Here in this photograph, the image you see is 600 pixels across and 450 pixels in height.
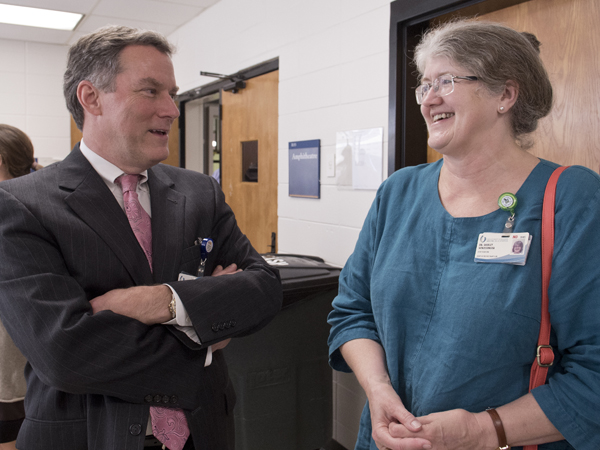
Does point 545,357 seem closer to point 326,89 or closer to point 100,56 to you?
point 100,56

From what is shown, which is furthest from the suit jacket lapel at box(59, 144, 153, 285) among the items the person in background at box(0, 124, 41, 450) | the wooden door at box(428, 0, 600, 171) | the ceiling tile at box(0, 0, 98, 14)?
the ceiling tile at box(0, 0, 98, 14)

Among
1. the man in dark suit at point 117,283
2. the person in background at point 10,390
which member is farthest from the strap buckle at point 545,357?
the person in background at point 10,390

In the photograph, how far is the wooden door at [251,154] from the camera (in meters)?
3.06

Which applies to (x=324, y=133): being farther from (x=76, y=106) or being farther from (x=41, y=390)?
(x=41, y=390)

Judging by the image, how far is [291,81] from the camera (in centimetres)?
275

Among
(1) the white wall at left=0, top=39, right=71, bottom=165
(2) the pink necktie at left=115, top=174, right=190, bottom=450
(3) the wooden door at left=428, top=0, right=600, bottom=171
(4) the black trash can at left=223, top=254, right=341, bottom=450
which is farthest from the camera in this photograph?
(1) the white wall at left=0, top=39, right=71, bottom=165

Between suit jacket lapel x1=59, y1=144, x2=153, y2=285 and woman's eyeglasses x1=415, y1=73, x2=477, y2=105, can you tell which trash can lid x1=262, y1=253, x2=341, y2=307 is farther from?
woman's eyeglasses x1=415, y1=73, x2=477, y2=105

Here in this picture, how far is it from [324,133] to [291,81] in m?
→ 0.45

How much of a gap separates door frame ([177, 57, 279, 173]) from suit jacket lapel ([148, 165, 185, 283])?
6.05ft

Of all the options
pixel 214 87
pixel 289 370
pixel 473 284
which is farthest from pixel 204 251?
pixel 214 87

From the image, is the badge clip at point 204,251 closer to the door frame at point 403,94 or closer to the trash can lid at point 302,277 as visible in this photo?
the trash can lid at point 302,277

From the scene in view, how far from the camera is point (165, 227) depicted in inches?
47.2

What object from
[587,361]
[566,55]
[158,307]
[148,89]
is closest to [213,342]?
[158,307]

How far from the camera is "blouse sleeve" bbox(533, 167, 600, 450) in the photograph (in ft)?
2.81
